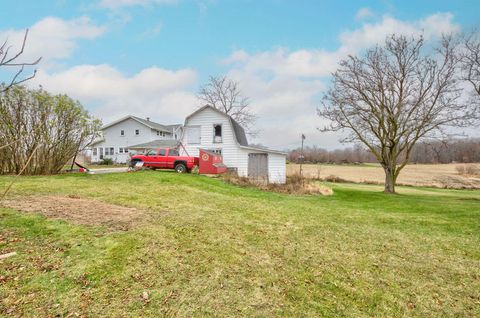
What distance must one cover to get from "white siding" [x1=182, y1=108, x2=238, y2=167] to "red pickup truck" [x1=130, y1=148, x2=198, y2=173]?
398 centimetres

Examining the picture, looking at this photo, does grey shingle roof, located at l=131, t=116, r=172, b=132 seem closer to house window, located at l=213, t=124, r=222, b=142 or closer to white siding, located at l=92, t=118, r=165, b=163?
white siding, located at l=92, t=118, r=165, b=163

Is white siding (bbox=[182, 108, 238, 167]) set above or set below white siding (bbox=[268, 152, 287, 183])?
above

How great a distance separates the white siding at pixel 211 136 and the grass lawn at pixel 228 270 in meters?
14.6

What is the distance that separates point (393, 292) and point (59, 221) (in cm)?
555

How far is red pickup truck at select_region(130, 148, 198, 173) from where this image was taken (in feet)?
55.6

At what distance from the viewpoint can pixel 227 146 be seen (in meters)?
20.7

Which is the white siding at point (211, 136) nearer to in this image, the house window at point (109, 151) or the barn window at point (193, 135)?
the barn window at point (193, 135)

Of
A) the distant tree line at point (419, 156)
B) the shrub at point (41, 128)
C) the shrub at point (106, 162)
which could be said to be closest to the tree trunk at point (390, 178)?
the shrub at point (41, 128)

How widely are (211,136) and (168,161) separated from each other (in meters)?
5.10

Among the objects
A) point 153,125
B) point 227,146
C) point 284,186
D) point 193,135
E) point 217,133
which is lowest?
point 284,186

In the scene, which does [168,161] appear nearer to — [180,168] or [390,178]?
[180,168]

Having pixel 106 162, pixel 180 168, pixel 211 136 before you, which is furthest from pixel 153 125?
pixel 180 168

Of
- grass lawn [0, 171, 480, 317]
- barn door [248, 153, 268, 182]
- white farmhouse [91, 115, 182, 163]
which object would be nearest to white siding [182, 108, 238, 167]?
barn door [248, 153, 268, 182]

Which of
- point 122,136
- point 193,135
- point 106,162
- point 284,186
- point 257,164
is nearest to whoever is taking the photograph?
point 284,186
